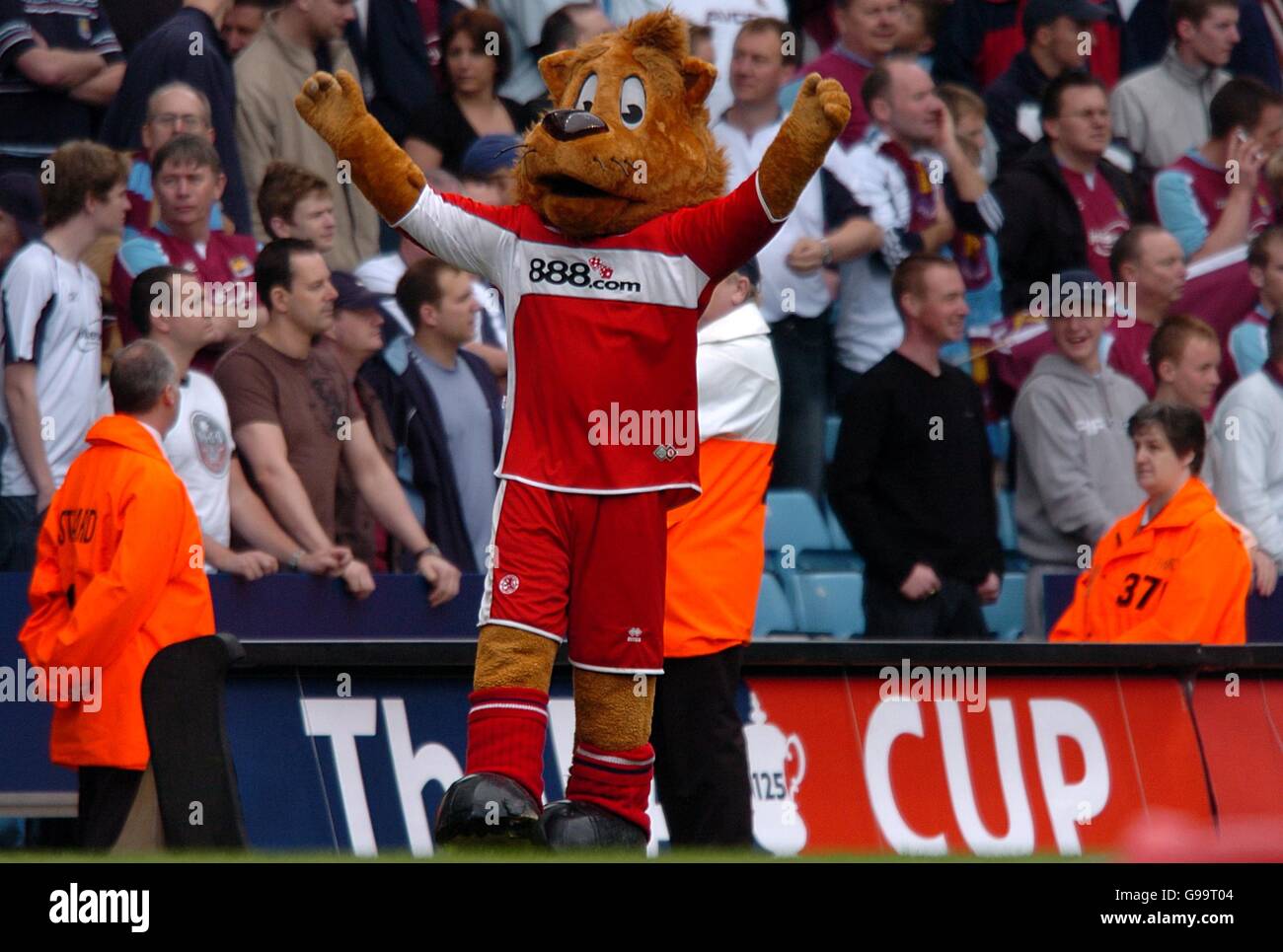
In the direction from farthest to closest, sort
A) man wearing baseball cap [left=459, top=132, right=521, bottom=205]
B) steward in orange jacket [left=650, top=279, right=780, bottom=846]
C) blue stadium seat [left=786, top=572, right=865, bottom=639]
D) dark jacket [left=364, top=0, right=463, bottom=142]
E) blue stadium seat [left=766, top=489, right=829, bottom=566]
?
1. dark jacket [left=364, top=0, right=463, bottom=142]
2. blue stadium seat [left=766, top=489, right=829, bottom=566]
3. blue stadium seat [left=786, top=572, right=865, bottom=639]
4. man wearing baseball cap [left=459, top=132, right=521, bottom=205]
5. steward in orange jacket [left=650, top=279, right=780, bottom=846]

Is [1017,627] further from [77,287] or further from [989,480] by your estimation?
[77,287]

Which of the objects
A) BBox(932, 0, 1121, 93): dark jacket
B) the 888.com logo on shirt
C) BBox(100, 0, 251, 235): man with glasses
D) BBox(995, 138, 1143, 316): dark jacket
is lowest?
the 888.com logo on shirt

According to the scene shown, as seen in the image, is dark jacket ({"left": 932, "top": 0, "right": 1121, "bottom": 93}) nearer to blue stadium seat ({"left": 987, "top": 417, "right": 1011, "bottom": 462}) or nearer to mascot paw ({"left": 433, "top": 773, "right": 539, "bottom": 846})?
blue stadium seat ({"left": 987, "top": 417, "right": 1011, "bottom": 462})

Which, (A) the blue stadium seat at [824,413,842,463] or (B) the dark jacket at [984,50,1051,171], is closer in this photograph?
(A) the blue stadium seat at [824,413,842,463]

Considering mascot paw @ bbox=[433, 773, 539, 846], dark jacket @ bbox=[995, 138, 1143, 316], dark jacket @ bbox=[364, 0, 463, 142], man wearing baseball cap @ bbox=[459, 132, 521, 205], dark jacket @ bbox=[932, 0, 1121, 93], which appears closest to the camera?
mascot paw @ bbox=[433, 773, 539, 846]

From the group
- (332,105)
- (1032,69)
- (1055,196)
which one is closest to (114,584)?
(332,105)

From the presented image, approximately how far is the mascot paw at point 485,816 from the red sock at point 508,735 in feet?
0.28

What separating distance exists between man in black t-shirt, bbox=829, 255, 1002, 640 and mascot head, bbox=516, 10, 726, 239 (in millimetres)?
3062

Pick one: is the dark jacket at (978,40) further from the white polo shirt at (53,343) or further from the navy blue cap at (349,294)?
the white polo shirt at (53,343)

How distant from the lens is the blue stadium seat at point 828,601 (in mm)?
8984

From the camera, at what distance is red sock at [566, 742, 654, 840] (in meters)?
5.25

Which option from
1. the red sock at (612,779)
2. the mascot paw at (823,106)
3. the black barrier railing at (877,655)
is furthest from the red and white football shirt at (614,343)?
the black barrier railing at (877,655)

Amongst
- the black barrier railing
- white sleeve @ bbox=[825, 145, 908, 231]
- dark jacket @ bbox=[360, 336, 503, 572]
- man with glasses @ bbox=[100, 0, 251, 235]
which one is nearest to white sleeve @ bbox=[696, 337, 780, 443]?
the black barrier railing
